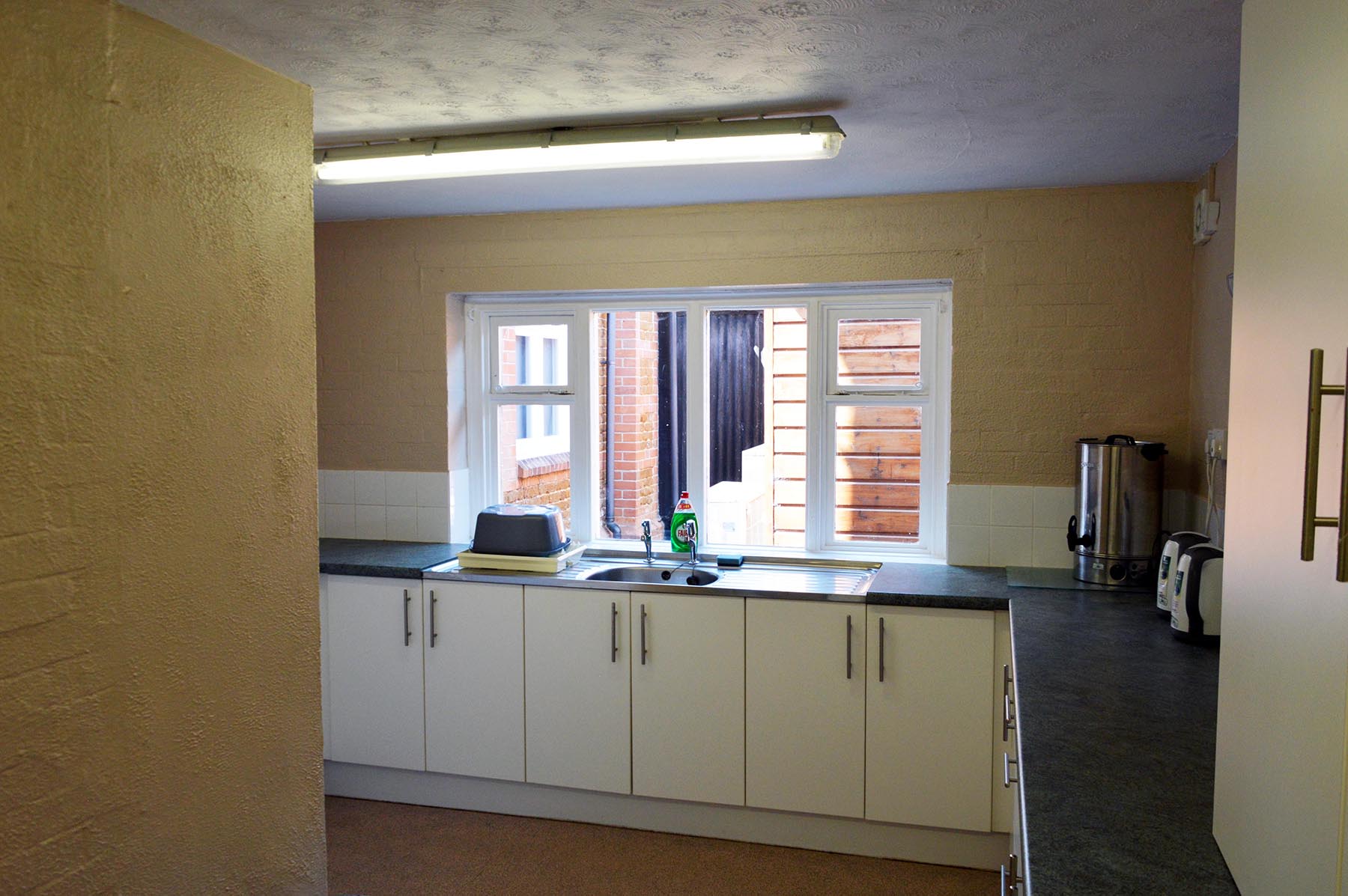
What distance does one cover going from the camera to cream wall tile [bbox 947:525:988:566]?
3.87 metres

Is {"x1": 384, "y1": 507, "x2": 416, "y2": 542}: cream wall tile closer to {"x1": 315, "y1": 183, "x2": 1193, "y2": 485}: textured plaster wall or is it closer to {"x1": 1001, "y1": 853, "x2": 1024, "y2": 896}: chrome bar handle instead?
{"x1": 315, "y1": 183, "x2": 1193, "y2": 485}: textured plaster wall

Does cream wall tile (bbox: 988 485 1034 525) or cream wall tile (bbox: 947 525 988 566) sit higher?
cream wall tile (bbox: 988 485 1034 525)

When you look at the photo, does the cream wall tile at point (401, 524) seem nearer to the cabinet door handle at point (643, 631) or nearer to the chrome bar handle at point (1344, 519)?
the cabinet door handle at point (643, 631)

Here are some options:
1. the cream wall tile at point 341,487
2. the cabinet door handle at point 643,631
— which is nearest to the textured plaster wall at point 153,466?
the cabinet door handle at point 643,631

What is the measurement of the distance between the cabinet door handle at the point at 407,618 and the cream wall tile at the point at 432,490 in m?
0.61

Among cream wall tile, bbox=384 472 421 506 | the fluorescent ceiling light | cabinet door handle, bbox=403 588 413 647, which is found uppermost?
the fluorescent ceiling light

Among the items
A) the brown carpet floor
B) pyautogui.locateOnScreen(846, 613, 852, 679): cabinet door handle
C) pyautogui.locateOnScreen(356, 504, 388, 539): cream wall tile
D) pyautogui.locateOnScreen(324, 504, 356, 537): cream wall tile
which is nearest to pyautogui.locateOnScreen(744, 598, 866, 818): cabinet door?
pyautogui.locateOnScreen(846, 613, 852, 679): cabinet door handle

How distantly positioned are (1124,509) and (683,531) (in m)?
1.69

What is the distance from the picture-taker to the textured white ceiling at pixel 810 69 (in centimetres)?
203

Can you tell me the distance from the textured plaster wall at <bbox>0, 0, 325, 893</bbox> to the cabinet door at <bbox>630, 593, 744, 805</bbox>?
1.88 metres

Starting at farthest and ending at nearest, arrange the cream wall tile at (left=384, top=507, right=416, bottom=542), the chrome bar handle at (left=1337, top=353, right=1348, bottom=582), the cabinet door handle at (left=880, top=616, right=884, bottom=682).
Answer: the cream wall tile at (left=384, top=507, right=416, bottom=542) < the cabinet door handle at (left=880, top=616, right=884, bottom=682) < the chrome bar handle at (left=1337, top=353, right=1348, bottom=582)

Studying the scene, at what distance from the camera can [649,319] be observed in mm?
4422

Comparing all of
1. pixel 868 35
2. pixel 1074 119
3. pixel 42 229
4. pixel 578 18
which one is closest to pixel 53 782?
pixel 42 229

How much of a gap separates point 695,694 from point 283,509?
2165 mm
